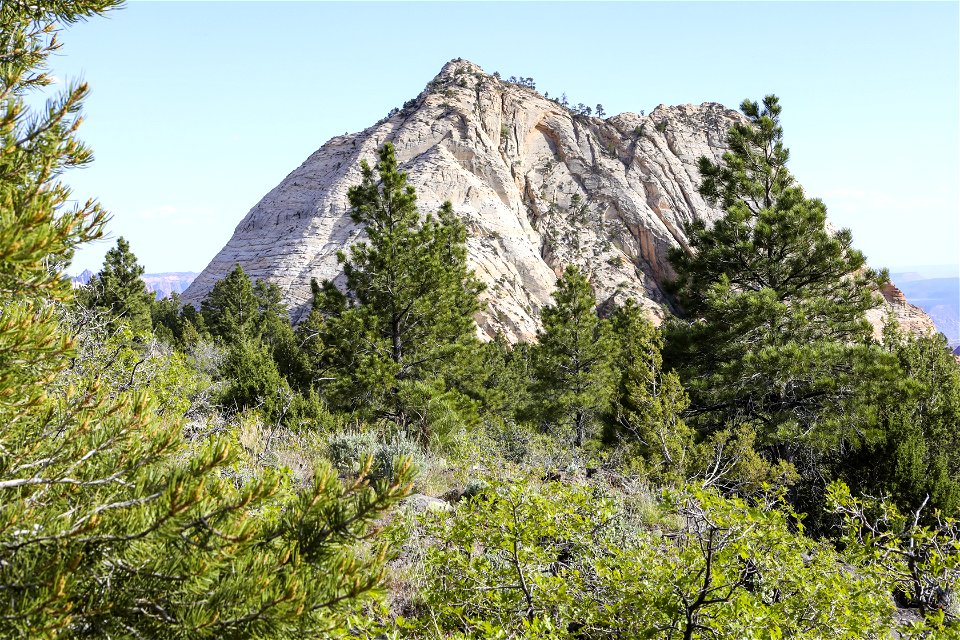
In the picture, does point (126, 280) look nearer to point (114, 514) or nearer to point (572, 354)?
point (572, 354)

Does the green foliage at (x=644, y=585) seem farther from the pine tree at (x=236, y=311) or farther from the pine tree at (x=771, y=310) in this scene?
the pine tree at (x=236, y=311)

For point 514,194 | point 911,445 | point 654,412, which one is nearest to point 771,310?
point 911,445

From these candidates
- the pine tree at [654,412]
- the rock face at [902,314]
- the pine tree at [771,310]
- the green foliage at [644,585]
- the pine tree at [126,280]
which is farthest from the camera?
the rock face at [902,314]

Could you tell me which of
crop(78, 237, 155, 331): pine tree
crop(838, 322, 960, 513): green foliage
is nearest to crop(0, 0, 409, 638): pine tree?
crop(838, 322, 960, 513): green foliage

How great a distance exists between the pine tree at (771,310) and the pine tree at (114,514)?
1162 centimetres

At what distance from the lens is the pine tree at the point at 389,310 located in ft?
43.8

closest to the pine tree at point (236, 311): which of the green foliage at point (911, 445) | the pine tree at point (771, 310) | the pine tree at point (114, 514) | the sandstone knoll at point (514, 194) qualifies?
the sandstone knoll at point (514, 194)

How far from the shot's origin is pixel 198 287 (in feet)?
197

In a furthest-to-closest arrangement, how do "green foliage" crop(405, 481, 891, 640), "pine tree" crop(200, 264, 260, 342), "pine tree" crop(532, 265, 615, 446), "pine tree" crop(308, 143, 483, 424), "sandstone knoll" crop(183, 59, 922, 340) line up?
"sandstone knoll" crop(183, 59, 922, 340) → "pine tree" crop(200, 264, 260, 342) → "pine tree" crop(532, 265, 615, 446) → "pine tree" crop(308, 143, 483, 424) → "green foliage" crop(405, 481, 891, 640)

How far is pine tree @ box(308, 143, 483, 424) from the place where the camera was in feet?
43.8

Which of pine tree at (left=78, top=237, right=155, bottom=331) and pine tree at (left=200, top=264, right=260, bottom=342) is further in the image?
pine tree at (left=200, top=264, right=260, bottom=342)

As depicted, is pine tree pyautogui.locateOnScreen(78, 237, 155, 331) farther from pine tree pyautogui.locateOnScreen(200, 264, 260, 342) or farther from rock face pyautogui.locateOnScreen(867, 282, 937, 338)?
rock face pyautogui.locateOnScreen(867, 282, 937, 338)

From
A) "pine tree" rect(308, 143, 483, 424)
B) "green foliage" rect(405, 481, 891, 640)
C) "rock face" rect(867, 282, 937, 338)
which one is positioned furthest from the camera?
"rock face" rect(867, 282, 937, 338)

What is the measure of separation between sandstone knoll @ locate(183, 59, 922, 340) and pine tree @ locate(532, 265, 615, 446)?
26076mm
